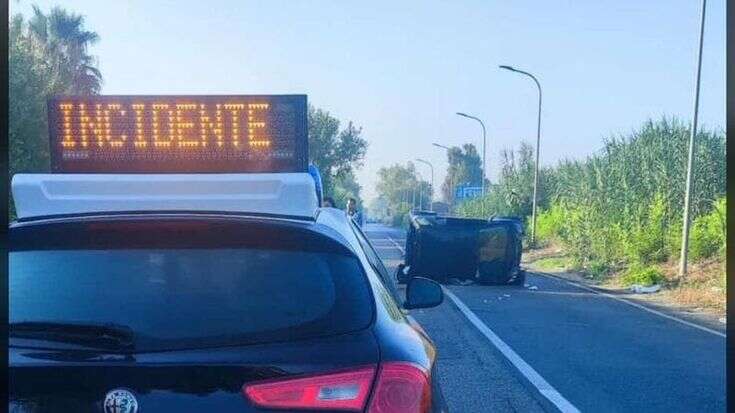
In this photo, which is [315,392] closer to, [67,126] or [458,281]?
[67,126]

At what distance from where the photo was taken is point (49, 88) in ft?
69.6

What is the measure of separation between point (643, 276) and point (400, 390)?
21544 mm

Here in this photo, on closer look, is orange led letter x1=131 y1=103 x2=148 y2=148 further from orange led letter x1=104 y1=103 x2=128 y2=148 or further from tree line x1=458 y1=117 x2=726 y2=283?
tree line x1=458 y1=117 x2=726 y2=283

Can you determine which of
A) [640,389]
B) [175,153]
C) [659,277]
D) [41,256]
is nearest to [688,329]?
[640,389]

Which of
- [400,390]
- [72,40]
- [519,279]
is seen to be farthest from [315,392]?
[72,40]

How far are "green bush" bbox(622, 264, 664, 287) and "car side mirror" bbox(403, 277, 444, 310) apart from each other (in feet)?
60.9

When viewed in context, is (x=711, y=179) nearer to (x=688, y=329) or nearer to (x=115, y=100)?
(x=688, y=329)

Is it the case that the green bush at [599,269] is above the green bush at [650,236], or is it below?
below

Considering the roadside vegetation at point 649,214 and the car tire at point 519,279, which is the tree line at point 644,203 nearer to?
the roadside vegetation at point 649,214

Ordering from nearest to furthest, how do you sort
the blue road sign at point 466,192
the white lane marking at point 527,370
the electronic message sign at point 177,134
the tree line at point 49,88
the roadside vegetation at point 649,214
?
the electronic message sign at point 177,134, the white lane marking at point 527,370, the tree line at point 49,88, the roadside vegetation at point 649,214, the blue road sign at point 466,192

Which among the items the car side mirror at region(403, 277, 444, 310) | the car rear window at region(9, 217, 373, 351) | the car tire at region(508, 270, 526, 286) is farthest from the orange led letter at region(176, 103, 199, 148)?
the car tire at region(508, 270, 526, 286)

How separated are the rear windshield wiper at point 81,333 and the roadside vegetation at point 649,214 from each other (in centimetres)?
1775

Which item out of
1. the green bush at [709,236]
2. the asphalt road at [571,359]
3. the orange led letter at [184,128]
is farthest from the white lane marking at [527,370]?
the green bush at [709,236]

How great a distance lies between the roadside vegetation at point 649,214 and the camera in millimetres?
23562
